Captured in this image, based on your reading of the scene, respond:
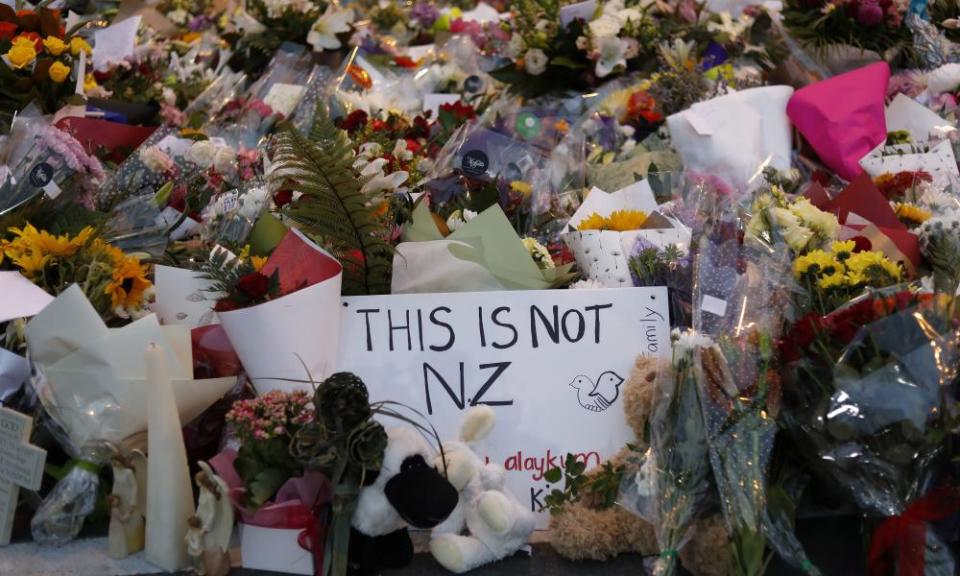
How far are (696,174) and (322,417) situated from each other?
1560 mm

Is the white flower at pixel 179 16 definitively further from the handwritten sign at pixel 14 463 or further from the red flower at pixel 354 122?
the handwritten sign at pixel 14 463

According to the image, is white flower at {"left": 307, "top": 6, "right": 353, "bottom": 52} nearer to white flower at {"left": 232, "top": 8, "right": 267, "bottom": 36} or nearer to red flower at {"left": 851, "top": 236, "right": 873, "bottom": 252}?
white flower at {"left": 232, "top": 8, "right": 267, "bottom": 36}

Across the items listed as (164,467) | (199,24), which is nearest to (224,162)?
(164,467)

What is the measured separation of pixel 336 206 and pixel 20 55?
1.26 m

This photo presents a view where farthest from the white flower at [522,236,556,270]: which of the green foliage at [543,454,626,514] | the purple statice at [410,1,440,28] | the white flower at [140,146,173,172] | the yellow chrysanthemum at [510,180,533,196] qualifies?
the purple statice at [410,1,440,28]

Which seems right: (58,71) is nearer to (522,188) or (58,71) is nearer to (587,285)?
(522,188)

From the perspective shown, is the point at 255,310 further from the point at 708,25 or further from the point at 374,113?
the point at 708,25

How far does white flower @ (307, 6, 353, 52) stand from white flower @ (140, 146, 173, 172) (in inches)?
46.5

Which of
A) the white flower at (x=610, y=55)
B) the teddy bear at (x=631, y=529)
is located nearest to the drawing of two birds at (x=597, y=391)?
the teddy bear at (x=631, y=529)

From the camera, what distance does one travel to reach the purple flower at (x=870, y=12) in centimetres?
342

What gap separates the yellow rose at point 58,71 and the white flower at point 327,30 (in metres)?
→ 1.32

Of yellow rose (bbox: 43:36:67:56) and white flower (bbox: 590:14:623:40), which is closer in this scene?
yellow rose (bbox: 43:36:67:56)

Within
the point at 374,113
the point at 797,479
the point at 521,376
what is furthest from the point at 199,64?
the point at 797,479

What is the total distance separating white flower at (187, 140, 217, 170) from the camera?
3.09 m
